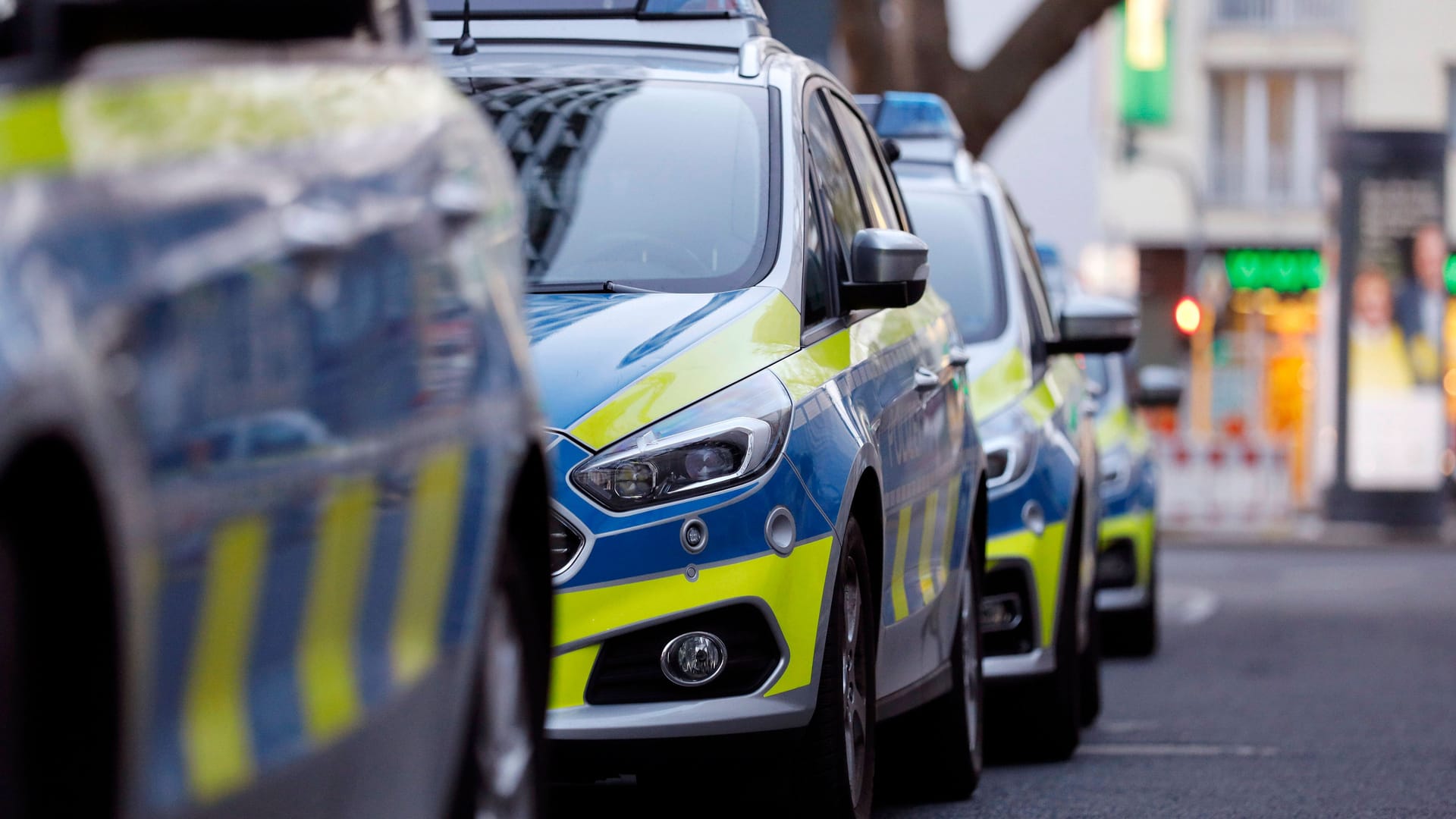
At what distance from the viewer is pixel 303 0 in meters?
3.12

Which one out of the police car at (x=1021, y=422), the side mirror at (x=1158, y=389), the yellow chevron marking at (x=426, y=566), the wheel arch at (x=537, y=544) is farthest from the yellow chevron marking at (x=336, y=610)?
the side mirror at (x=1158, y=389)

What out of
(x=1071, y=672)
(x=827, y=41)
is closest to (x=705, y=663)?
(x=1071, y=672)

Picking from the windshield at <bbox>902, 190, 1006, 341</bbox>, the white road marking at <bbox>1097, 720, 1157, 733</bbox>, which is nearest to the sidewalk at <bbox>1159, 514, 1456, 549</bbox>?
the white road marking at <bbox>1097, 720, 1157, 733</bbox>

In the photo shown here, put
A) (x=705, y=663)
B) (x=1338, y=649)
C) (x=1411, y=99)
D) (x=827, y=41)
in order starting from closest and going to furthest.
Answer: (x=705, y=663) < (x=1338, y=649) < (x=827, y=41) < (x=1411, y=99)

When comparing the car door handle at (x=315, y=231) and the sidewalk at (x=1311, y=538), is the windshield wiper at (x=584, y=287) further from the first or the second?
the sidewalk at (x=1311, y=538)

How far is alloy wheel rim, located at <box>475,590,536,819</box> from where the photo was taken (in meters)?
3.80

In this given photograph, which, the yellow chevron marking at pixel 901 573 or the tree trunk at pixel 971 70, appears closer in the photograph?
the yellow chevron marking at pixel 901 573

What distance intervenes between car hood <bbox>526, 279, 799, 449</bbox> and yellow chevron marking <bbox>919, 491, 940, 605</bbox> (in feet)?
3.34

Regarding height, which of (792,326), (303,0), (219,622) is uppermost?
(303,0)

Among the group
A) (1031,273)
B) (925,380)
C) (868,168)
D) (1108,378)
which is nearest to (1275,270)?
(1108,378)

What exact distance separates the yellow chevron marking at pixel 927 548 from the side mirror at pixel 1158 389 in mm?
9102

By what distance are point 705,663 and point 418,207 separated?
205 cm

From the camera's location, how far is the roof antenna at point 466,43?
267 inches

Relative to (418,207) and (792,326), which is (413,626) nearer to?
(418,207)
